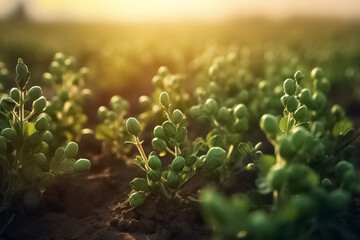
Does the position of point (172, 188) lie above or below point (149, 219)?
above

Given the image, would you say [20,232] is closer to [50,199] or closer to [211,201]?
[50,199]

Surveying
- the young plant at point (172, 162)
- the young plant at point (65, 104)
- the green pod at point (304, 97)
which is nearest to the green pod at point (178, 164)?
the young plant at point (172, 162)

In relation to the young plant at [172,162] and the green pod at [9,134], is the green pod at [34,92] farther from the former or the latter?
the young plant at [172,162]

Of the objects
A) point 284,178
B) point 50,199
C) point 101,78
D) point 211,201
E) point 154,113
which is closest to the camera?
point 211,201

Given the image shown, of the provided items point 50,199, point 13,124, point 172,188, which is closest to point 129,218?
point 172,188

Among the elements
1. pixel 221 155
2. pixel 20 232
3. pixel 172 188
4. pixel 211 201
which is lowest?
pixel 20 232

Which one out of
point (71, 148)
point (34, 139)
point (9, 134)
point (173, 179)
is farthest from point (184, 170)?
point (9, 134)
